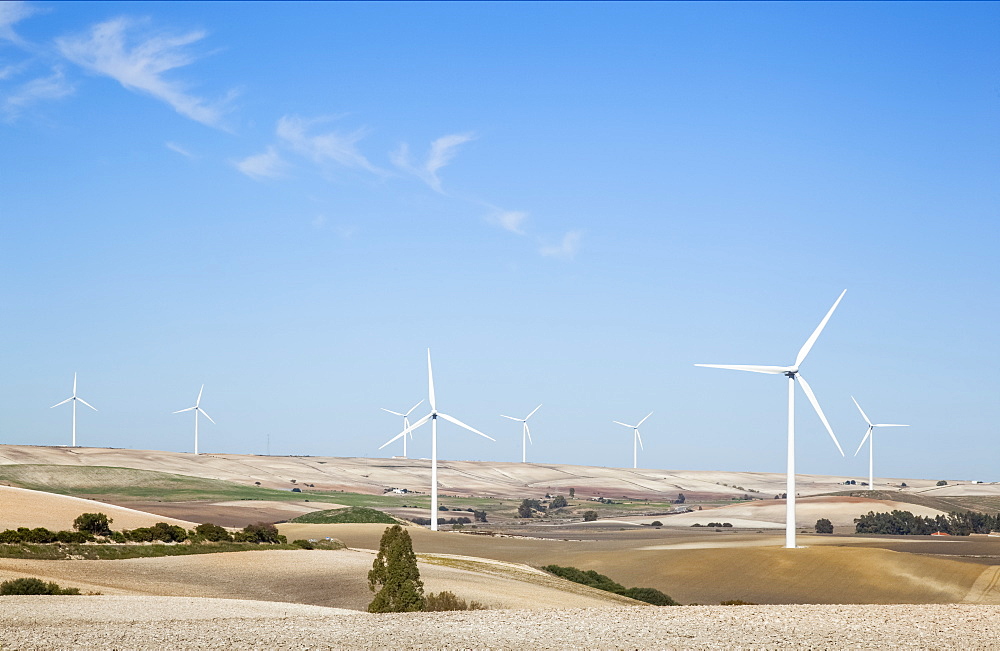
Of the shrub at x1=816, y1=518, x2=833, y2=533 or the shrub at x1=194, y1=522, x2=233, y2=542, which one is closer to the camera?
the shrub at x1=194, y1=522, x2=233, y2=542

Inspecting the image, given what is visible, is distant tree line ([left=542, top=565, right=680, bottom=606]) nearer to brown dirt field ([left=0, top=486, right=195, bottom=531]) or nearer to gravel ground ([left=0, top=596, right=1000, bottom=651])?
gravel ground ([left=0, top=596, right=1000, bottom=651])

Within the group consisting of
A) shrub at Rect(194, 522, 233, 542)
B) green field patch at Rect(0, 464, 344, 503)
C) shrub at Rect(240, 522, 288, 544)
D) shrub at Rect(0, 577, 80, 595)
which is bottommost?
green field patch at Rect(0, 464, 344, 503)

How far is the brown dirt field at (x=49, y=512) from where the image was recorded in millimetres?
61562

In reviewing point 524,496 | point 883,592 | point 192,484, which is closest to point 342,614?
point 883,592

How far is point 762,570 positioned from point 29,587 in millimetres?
40296

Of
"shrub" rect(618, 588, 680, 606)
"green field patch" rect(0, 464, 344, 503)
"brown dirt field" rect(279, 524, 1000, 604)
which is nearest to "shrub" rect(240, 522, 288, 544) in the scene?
"brown dirt field" rect(279, 524, 1000, 604)

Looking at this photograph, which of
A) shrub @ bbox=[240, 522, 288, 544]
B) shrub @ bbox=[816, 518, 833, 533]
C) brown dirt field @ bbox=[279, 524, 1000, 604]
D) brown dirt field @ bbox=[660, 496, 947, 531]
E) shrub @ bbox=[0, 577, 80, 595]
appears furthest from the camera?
brown dirt field @ bbox=[660, 496, 947, 531]

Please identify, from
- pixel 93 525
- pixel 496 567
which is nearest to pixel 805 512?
pixel 496 567

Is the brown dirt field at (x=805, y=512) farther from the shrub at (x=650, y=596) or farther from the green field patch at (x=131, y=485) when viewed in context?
the shrub at (x=650, y=596)

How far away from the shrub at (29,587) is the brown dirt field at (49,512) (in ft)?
87.0

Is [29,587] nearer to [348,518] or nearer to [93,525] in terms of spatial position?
[93,525]

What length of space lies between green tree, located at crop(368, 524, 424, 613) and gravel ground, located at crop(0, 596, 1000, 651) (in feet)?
3.98

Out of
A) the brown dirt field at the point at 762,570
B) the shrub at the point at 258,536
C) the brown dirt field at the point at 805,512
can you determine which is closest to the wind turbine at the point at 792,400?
the brown dirt field at the point at 762,570

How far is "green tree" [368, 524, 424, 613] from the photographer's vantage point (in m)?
31.4
